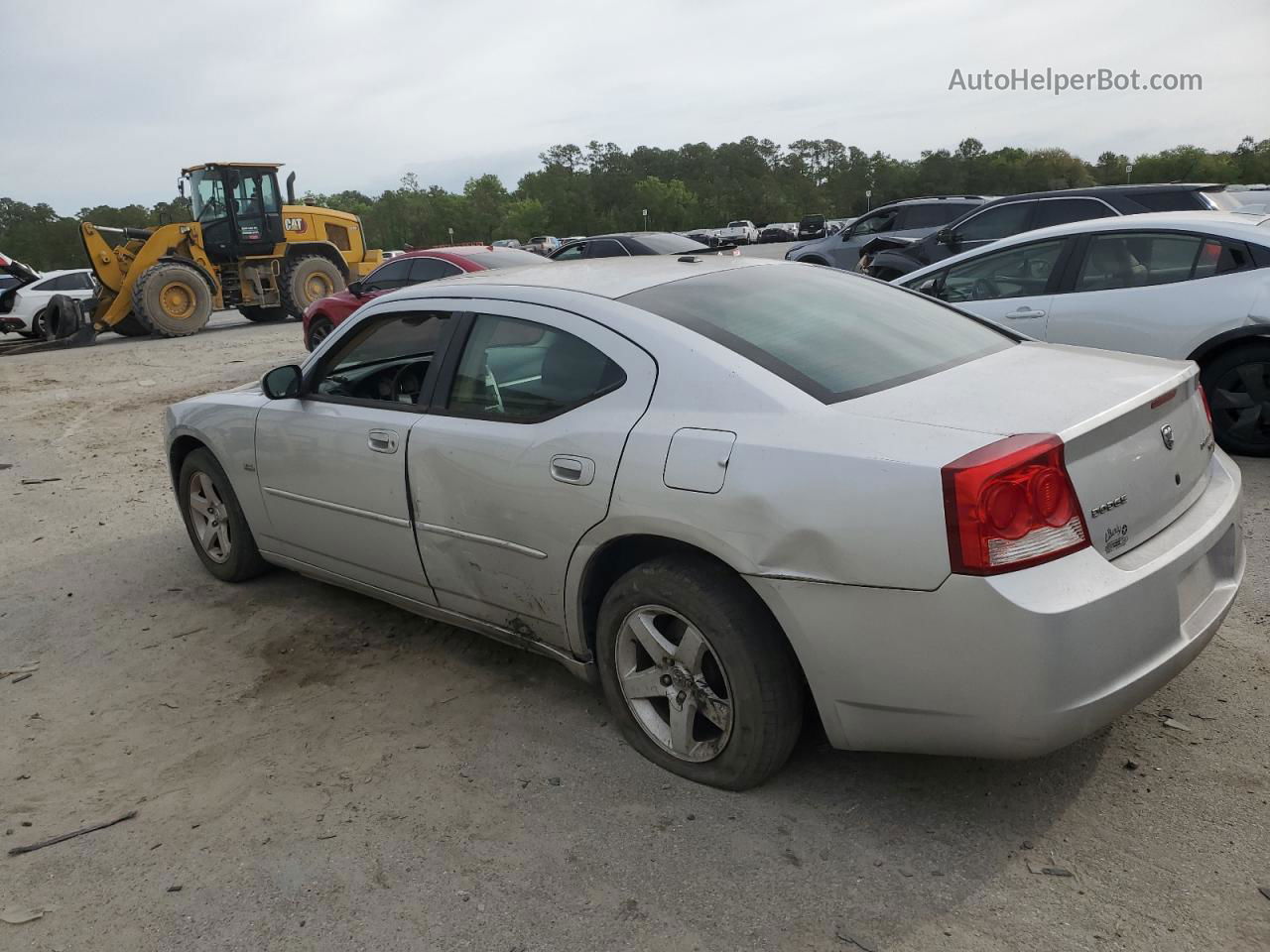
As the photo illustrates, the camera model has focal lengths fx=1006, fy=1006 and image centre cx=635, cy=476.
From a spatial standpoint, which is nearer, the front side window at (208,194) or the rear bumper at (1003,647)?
the rear bumper at (1003,647)

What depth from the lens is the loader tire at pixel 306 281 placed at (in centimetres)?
2105

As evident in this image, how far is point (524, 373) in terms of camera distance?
3.41m

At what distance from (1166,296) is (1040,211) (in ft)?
17.4

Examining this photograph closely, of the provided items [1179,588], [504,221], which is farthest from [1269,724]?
[504,221]

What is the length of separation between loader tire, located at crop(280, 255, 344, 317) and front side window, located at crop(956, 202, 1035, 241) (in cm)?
1421

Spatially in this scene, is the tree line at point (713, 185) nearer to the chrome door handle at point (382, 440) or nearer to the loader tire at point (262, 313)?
the loader tire at point (262, 313)

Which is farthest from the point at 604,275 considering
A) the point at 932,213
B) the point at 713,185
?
the point at 713,185

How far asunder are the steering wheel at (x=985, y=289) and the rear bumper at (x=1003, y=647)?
14.4 ft

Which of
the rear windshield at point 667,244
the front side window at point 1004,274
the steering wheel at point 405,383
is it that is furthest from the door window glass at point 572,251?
the steering wheel at point 405,383

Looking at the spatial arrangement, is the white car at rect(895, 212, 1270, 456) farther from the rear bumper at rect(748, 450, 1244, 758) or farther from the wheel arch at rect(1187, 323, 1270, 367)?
the rear bumper at rect(748, 450, 1244, 758)

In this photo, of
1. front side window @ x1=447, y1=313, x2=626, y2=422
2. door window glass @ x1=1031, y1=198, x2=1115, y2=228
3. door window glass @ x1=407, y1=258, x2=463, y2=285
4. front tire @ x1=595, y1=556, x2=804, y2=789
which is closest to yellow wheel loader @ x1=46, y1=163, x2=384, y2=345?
door window glass @ x1=407, y1=258, x2=463, y2=285

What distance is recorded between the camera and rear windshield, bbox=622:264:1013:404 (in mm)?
2965

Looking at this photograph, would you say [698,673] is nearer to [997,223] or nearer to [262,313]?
[997,223]

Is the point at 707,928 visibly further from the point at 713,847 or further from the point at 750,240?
the point at 750,240
